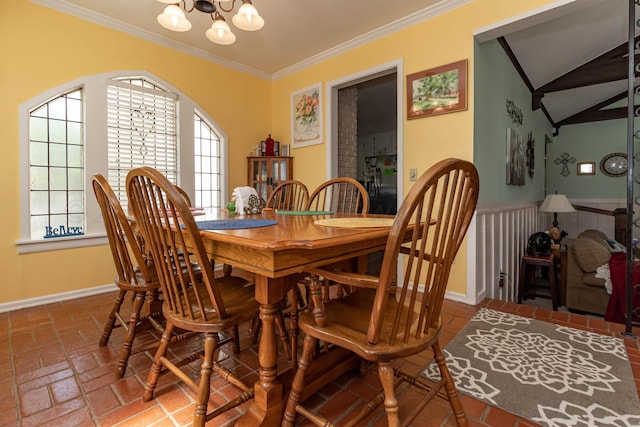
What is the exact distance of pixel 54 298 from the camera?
2.64 m

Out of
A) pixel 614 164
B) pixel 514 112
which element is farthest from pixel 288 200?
pixel 614 164

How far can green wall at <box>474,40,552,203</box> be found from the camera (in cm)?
266

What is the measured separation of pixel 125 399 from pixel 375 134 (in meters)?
6.90

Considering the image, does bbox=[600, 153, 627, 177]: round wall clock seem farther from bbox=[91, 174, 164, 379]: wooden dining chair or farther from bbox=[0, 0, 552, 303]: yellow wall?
bbox=[91, 174, 164, 379]: wooden dining chair

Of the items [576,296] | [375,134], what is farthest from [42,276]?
[375,134]

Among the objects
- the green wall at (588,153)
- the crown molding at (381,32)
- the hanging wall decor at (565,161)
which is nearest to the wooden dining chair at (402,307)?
the crown molding at (381,32)

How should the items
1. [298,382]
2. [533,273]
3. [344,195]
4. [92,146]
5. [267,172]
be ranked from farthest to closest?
1. [267,172]
2. [533,273]
3. [92,146]
4. [344,195]
5. [298,382]

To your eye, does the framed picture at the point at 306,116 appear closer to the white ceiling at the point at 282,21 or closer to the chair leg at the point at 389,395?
the white ceiling at the point at 282,21

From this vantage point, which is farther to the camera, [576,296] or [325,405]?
[576,296]

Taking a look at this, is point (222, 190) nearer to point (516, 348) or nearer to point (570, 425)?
point (516, 348)

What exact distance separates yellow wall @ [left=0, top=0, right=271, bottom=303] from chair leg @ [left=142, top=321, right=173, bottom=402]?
203 centimetres

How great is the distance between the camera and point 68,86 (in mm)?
2689

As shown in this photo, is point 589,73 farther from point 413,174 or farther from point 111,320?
point 111,320

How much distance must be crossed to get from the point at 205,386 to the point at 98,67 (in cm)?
312
